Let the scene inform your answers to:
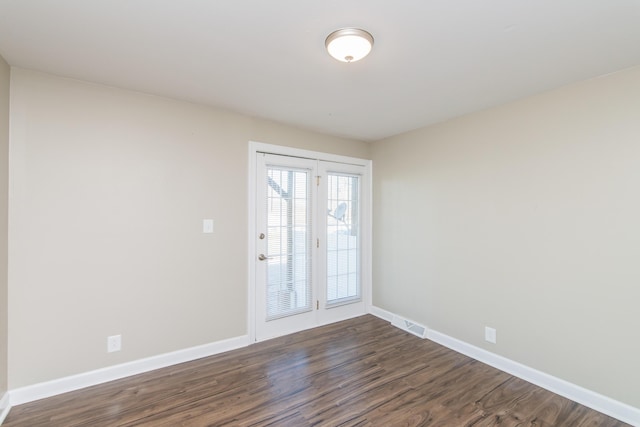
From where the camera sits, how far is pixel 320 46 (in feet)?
5.84

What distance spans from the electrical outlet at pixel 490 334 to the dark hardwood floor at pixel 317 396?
0.81ft

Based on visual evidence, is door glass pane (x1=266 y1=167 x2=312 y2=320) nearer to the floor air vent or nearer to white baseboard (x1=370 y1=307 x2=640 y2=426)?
the floor air vent

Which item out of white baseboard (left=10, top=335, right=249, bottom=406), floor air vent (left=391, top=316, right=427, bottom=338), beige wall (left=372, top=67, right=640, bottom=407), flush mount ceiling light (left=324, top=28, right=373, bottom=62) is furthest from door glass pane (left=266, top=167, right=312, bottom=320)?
flush mount ceiling light (left=324, top=28, right=373, bottom=62)

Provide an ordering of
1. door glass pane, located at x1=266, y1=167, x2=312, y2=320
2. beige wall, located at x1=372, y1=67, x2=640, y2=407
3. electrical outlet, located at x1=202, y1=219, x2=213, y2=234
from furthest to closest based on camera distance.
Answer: door glass pane, located at x1=266, y1=167, x2=312, y2=320 → electrical outlet, located at x1=202, y1=219, x2=213, y2=234 → beige wall, located at x1=372, y1=67, x2=640, y2=407

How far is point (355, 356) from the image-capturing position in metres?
2.83

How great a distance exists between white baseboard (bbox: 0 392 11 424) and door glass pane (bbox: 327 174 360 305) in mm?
2815

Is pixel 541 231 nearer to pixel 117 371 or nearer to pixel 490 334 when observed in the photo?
pixel 490 334

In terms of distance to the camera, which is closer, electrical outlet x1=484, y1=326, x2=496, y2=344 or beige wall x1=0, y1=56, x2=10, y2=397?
beige wall x1=0, y1=56, x2=10, y2=397

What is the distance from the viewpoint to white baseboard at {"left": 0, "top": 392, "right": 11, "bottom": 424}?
191cm

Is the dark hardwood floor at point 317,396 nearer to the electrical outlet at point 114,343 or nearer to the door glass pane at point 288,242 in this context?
the electrical outlet at point 114,343

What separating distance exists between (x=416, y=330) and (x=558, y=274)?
1.56 meters

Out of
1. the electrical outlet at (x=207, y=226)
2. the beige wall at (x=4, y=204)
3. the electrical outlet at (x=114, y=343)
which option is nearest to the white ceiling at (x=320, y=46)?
the beige wall at (x=4, y=204)

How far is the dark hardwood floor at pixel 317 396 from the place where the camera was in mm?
1959

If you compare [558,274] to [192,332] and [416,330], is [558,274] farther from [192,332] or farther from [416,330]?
[192,332]
